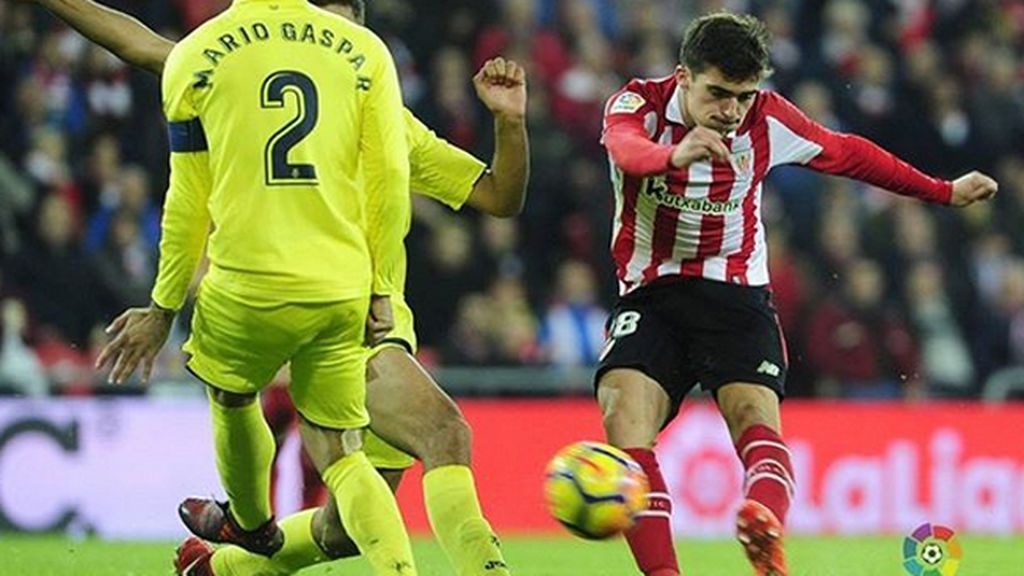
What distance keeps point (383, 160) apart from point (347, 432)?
2.75ft

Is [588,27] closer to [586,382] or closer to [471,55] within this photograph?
[471,55]

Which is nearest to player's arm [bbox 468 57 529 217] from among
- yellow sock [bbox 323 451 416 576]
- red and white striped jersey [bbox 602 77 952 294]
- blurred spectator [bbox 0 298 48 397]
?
red and white striped jersey [bbox 602 77 952 294]

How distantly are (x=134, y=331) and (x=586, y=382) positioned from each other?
8.48 meters

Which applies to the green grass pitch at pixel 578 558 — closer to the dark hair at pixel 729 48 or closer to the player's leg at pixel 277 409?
the player's leg at pixel 277 409

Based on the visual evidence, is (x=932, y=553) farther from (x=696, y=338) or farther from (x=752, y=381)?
(x=696, y=338)

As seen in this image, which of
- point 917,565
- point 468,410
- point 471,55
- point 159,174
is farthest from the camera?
point 471,55

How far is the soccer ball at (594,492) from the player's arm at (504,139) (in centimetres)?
136

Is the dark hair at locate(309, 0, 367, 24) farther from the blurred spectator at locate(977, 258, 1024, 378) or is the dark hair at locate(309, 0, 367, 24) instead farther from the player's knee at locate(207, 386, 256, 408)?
the blurred spectator at locate(977, 258, 1024, 378)

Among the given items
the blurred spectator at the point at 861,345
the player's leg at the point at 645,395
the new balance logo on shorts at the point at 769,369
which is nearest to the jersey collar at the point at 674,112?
the player's leg at the point at 645,395

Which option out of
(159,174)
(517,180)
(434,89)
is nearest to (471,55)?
(434,89)

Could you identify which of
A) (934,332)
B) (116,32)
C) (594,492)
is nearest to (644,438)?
(594,492)

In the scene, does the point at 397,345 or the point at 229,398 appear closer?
the point at 229,398

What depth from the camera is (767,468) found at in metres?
7.52

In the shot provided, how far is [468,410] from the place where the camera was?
14906 mm
